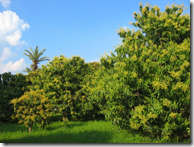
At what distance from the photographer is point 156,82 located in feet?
18.3

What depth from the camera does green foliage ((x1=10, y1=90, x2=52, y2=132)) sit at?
24.8 ft

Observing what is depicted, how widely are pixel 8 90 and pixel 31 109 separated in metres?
5.17

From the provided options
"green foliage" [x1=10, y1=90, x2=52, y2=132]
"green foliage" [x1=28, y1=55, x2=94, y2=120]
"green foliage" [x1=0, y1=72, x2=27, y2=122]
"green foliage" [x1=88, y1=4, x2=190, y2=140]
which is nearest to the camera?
"green foliage" [x1=88, y1=4, x2=190, y2=140]

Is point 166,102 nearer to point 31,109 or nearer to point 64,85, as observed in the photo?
point 31,109

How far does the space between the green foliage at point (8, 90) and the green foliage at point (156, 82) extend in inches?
299

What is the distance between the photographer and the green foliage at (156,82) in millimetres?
5641

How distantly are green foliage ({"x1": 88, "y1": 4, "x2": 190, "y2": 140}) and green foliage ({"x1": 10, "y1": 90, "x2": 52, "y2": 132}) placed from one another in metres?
3.08

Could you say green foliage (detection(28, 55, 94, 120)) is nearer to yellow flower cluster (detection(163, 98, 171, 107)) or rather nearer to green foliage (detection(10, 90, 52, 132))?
green foliage (detection(10, 90, 52, 132))

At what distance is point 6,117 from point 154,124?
32.3ft

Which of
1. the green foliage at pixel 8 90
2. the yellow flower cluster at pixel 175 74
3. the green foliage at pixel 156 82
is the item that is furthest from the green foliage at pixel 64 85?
the yellow flower cluster at pixel 175 74

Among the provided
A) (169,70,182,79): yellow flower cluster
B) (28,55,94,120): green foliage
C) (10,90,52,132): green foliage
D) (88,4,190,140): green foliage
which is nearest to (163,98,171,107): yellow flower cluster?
(88,4,190,140): green foliage

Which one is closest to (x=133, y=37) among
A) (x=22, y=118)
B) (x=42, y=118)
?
(x=42, y=118)

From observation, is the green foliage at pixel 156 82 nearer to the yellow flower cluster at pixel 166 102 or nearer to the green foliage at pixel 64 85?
the yellow flower cluster at pixel 166 102

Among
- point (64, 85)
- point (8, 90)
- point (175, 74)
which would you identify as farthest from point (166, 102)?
point (8, 90)
